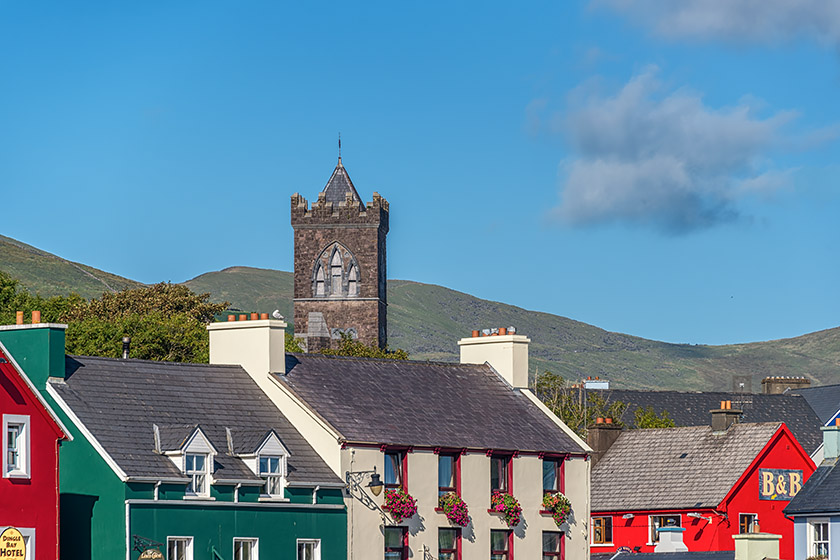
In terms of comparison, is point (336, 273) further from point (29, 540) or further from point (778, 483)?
point (29, 540)

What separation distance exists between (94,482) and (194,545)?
10.7ft

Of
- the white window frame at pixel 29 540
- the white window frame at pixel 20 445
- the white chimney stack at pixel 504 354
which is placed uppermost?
the white chimney stack at pixel 504 354

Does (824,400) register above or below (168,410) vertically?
above

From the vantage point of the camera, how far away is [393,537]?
58.9 meters

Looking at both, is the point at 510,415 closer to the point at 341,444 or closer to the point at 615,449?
the point at 341,444

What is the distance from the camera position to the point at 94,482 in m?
51.9

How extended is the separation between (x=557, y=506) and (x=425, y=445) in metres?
6.55

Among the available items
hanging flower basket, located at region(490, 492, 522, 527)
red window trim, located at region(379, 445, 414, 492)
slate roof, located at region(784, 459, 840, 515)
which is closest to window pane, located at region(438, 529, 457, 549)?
hanging flower basket, located at region(490, 492, 522, 527)

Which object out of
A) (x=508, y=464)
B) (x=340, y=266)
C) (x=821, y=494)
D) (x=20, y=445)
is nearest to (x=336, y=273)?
(x=340, y=266)

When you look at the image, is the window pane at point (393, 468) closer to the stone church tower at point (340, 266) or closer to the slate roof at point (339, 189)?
the stone church tower at point (340, 266)

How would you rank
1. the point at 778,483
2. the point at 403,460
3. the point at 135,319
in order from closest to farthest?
the point at 403,460
the point at 778,483
the point at 135,319

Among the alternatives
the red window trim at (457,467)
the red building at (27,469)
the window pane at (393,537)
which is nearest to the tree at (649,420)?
the red window trim at (457,467)

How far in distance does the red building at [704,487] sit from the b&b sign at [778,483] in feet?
0.13

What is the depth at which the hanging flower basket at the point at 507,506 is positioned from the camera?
2432 inches
